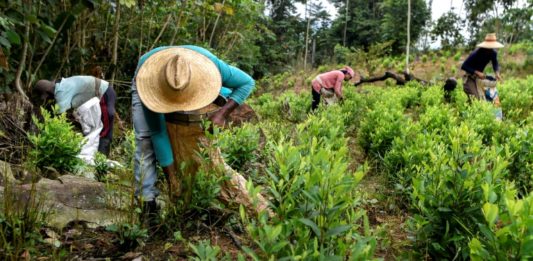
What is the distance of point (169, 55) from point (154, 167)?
32.1 inches

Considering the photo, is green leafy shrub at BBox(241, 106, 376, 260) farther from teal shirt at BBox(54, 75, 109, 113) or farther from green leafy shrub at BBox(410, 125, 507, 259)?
teal shirt at BBox(54, 75, 109, 113)

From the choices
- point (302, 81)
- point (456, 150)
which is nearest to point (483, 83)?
point (456, 150)

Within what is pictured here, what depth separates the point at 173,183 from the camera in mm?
2994

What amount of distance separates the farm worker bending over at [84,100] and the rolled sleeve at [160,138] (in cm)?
235

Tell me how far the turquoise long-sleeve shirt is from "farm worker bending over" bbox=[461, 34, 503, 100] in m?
5.99

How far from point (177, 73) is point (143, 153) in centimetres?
72

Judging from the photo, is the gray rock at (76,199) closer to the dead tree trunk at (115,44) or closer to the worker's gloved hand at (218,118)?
the worker's gloved hand at (218,118)

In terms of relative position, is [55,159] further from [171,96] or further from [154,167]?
[171,96]

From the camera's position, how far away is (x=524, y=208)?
1.75 m

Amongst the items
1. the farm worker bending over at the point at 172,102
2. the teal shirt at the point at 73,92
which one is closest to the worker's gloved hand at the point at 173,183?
the farm worker bending over at the point at 172,102

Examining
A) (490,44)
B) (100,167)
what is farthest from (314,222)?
(490,44)

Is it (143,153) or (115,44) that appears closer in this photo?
(143,153)

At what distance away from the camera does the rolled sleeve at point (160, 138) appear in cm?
299

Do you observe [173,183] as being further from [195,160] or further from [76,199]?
[76,199]
